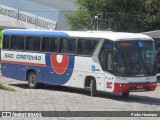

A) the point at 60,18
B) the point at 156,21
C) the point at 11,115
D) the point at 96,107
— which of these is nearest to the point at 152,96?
the point at 96,107

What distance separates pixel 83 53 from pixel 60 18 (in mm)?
46734

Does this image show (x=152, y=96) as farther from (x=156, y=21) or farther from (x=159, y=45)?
(x=156, y=21)

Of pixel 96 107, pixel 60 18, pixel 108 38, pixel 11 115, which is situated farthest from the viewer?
pixel 60 18

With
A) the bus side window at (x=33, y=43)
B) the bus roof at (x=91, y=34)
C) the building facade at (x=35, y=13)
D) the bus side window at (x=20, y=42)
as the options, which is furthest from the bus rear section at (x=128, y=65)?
the building facade at (x=35, y=13)

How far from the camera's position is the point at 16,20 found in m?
71.9

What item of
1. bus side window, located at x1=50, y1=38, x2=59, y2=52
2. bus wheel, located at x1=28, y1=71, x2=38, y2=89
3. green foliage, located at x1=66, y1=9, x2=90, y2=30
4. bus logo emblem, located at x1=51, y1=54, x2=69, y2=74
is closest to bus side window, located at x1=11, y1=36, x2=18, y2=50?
A: bus wheel, located at x1=28, y1=71, x2=38, y2=89

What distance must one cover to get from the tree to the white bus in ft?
69.8

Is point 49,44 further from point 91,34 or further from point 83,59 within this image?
Answer: point 91,34

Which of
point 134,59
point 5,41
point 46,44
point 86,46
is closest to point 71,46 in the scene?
point 86,46

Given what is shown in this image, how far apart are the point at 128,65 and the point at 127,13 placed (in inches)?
1135

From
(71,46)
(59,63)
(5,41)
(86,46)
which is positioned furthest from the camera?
(5,41)

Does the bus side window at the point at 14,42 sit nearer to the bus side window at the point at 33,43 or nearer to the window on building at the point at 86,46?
the bus side window at the point at 33,43

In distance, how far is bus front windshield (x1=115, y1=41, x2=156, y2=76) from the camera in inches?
815

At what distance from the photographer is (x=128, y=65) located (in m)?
20.8
